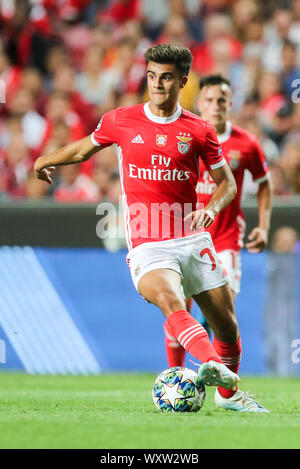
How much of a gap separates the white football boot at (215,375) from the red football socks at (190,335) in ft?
0.58

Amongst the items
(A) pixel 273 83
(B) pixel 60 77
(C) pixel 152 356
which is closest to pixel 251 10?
(A) pixel 273 83

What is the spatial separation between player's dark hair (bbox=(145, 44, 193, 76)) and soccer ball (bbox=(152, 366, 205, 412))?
2048 millimetres

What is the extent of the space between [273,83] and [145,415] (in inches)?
332

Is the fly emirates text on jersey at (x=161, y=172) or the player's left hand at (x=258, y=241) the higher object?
the fly emirates text on jersey at (x=161, y=172)

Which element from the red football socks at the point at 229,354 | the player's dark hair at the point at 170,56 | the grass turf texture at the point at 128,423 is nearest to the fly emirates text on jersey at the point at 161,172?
the player's dark hair at the point at 170,56

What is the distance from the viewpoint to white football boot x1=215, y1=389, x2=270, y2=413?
22.4 ft

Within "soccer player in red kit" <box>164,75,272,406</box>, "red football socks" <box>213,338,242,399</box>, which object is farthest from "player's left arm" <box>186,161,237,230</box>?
"soccer player in red kit" <box>164,75,272,406</box>

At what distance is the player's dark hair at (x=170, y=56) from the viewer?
6473mm

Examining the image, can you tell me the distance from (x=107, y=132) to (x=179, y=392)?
184 centimetres

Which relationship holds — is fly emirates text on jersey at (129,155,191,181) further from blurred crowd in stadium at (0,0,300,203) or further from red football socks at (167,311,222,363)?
blurred crowd in stadium at (0,0,300,203)

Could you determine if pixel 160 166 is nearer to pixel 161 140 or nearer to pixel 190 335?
pixel 161 140

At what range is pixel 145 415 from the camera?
6.34 m

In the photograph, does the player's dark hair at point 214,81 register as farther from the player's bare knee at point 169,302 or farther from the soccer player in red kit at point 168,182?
the player's bare knee at point 169,302

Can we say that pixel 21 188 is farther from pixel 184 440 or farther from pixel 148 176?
pixel 184 440
